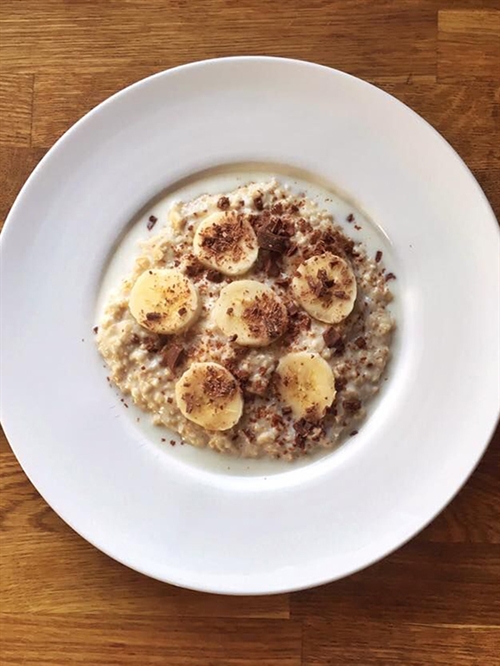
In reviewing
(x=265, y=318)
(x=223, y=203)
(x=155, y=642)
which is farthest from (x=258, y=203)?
(x=155, y=642)

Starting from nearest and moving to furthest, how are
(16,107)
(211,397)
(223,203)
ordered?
(211,397)
(223,203)
(16,107)

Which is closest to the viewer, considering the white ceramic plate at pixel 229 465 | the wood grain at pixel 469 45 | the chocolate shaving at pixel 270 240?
the white ceramic plate at pixel 229 465

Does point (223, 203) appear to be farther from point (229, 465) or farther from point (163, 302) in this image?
point (229, 465)

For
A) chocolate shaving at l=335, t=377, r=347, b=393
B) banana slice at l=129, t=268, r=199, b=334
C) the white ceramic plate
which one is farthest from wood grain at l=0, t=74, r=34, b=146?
chocolate shaving at l=335, t=377, r=347, b=393

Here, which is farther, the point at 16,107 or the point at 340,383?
the point at 16,107

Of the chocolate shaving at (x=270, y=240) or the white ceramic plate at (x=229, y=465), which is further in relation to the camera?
the chocolate shaving at (x=270, y=240)

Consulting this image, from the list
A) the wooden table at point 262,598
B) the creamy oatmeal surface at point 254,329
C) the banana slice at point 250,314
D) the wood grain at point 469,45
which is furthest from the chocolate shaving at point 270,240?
the wood grain at point 469,45

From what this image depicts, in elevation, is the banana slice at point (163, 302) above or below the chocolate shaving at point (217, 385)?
above

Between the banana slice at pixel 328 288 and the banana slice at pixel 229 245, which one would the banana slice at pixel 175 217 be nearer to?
the banana slice at pixel 229 245
